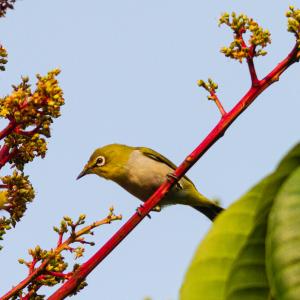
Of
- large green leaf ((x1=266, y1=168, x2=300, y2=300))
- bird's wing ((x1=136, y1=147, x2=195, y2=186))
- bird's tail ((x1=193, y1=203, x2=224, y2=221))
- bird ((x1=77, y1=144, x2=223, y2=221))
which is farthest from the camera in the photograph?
bird's wing ((x1=136, y1=147, x2=195, y2=186))

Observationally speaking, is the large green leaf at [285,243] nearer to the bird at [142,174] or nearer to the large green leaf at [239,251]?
the large green leaf at [239,251]

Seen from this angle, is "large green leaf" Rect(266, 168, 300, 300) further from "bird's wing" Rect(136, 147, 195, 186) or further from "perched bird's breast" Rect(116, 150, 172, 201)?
"bird's wing" Rect(136, 147, 195, 186)

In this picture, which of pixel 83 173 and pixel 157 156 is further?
pixel 157 156

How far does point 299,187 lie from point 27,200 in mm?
3268

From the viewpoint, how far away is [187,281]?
0.90 metres

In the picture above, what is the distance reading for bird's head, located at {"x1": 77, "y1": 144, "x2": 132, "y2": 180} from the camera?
27.5ft

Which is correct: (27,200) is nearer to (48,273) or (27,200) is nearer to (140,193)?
(48,273)

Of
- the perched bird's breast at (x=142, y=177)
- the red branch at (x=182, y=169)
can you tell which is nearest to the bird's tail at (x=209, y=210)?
the perched bird's breast at (x=142, y=177)

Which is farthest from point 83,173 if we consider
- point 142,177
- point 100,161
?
point 142,177

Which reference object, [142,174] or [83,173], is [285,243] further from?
[142,174]

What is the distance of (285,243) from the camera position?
0.84m

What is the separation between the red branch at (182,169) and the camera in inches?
107

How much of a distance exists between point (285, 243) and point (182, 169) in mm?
2060

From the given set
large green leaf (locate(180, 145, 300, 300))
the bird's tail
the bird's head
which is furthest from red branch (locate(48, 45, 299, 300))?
the bird's tail
